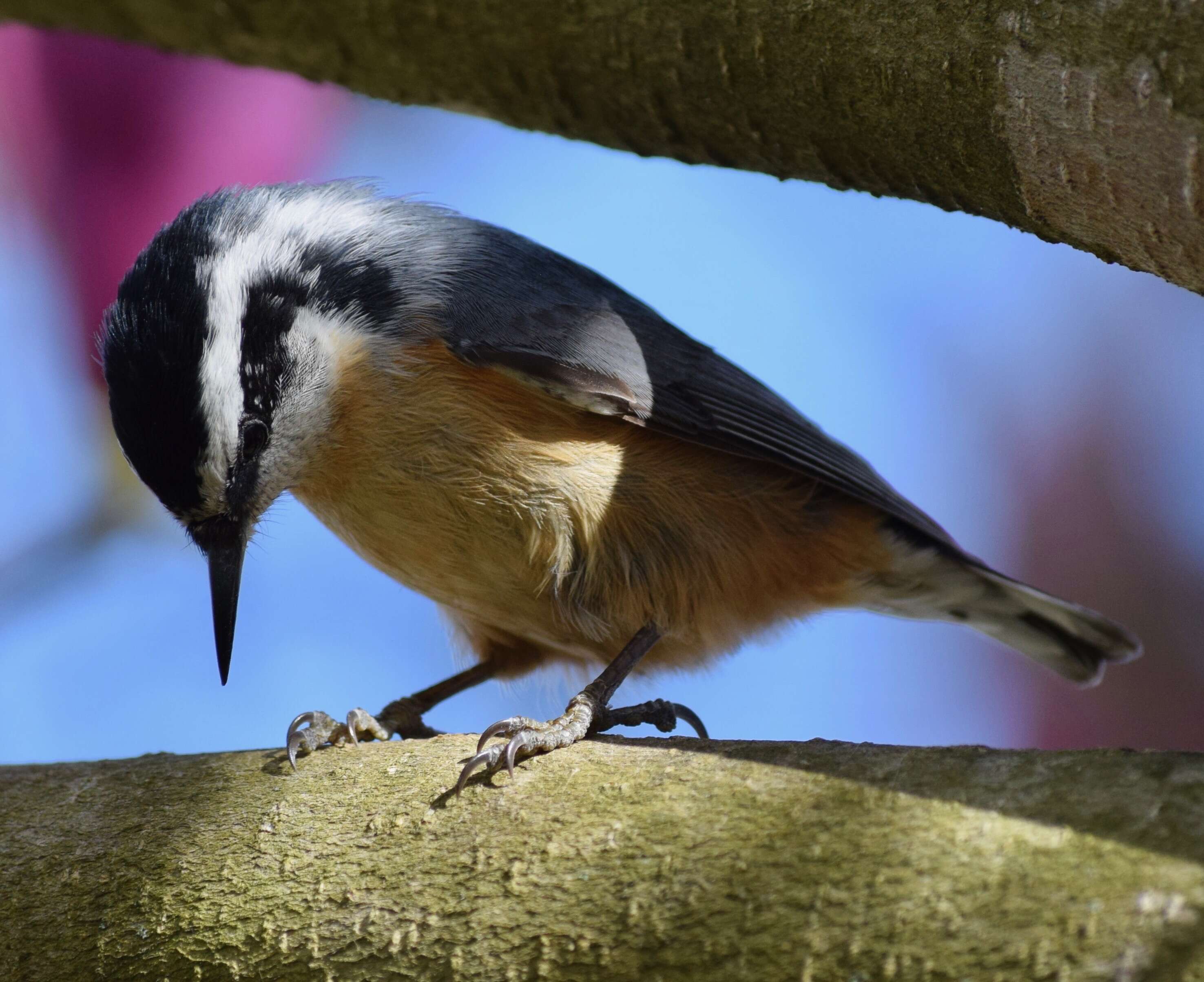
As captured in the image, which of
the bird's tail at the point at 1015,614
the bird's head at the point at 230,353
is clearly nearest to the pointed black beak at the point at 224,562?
the bird's head at the point at 230,353

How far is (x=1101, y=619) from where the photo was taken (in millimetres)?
2895

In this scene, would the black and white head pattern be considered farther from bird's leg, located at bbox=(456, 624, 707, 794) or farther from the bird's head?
bird's leg, located at bbox=(456, 624, 707, 794)

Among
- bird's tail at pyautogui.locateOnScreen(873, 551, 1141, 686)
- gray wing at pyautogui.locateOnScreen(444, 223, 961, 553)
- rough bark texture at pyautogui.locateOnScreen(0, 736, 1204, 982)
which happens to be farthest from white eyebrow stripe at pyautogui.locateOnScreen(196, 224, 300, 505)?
bird's tail at pyautogui.locateOnScreen(873, 551, 1141, 686)

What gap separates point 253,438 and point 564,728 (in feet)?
2.84

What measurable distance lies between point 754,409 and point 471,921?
1519 millimetres

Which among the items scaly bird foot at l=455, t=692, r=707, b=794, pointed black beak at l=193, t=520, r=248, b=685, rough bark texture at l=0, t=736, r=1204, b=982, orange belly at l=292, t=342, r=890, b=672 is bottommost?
rough bark texture at l=0, t=736, r=1204, b=982

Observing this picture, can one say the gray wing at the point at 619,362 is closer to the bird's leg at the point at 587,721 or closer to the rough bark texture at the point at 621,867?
the bird's leg at the point at 587,721

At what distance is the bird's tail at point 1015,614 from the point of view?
9.57 feet

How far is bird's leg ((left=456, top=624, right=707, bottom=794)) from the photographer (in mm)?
1770

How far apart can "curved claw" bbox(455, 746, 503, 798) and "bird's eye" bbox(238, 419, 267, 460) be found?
0.87m

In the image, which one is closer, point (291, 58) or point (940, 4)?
point (940, 4)

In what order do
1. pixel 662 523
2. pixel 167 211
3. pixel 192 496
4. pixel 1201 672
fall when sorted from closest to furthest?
1. pixel 192 496
2. pixel 662 523
3. pixel 1201 672
4. pixel 167 211

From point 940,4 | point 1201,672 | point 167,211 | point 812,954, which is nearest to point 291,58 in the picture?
point 940,4

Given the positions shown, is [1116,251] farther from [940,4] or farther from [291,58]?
[291,58]
